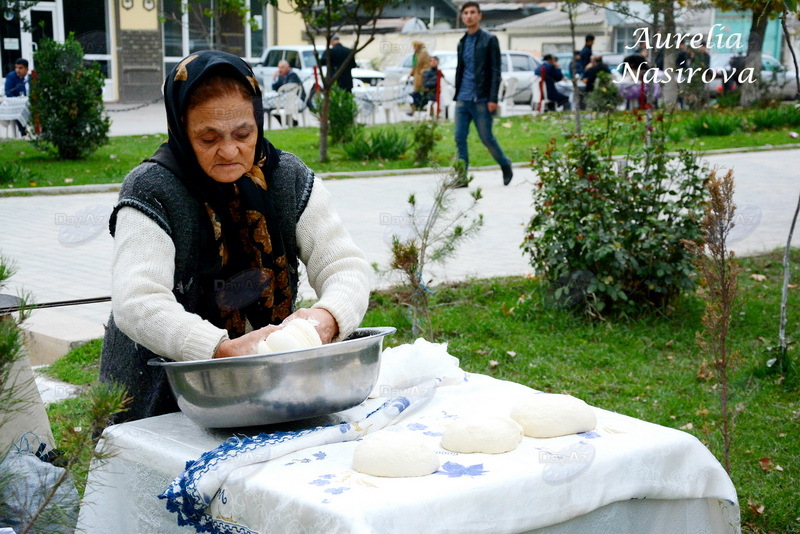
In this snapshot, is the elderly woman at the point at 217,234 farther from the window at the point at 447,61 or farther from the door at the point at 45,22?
the door at the point at 45,22

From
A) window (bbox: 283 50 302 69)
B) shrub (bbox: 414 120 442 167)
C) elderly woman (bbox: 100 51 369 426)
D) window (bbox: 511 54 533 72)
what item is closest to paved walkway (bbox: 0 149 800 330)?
shrub (bbox: 414 120 442 167)

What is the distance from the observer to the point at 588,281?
5250 mm

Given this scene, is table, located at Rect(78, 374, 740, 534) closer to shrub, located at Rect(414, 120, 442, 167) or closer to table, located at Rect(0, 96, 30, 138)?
shrub, located at Rect(414, 120, 442, 167)

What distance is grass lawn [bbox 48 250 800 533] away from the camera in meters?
3.55

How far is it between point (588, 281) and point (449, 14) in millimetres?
38315

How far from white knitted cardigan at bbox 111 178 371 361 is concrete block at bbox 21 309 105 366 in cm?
288

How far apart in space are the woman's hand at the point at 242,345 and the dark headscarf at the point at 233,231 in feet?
1.04

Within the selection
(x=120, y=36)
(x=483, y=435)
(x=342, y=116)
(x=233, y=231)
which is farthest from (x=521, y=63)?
(x=483, y=435)

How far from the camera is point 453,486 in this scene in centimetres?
169

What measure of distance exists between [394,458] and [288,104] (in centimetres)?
1700

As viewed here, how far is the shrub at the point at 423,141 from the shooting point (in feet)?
41.7

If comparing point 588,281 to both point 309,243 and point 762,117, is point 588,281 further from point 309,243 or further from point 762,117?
point 762,117

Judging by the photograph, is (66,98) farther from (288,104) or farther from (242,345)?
(242,345)

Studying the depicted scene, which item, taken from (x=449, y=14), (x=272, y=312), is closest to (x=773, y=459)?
(x=272, y=312)
